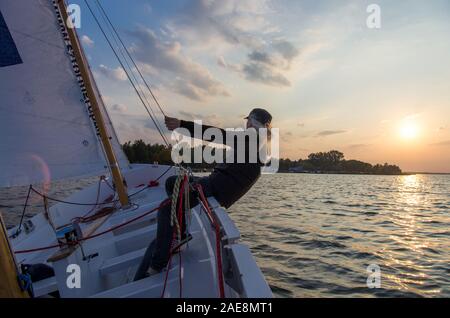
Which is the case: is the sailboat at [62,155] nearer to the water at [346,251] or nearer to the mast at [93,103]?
the mast at [93,103]

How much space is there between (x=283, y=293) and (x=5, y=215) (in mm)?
13125

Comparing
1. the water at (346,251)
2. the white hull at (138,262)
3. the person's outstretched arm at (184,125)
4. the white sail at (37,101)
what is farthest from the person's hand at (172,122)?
the white sail at (37,101)

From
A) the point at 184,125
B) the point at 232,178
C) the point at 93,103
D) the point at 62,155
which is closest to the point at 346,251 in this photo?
the point at 232,178

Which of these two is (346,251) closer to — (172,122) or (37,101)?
(172,122)

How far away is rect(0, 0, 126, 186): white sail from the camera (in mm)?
6691

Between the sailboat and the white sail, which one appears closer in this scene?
the sailboat

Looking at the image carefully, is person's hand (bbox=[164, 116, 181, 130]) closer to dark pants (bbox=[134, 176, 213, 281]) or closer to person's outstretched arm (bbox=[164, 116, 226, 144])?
person's outstretched arm (bbox=[164, 116, 226, 144])

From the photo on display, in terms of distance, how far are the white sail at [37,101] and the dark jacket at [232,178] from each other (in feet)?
16.0

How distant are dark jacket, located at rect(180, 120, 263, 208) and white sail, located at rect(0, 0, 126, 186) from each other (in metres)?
4.87

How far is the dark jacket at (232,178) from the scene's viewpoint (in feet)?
13.0

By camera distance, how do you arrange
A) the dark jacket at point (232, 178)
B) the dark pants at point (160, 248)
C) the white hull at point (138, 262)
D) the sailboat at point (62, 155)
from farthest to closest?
the sailboat at point (62, 155) < the dark jacket at point (232, 178) < the dark pants at point (160, 248) < the white hull at point (138, 262)

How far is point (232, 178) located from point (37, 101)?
5318 millimetres

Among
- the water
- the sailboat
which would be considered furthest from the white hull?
the water

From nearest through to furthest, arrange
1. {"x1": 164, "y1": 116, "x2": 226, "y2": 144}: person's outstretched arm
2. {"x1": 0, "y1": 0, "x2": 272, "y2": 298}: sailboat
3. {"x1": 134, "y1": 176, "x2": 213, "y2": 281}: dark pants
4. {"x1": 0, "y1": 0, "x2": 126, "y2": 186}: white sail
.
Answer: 1. {"x1": 134, "y1": 176, "x2": 213, "y2": 281}: dark pants
2. {"x1": 0, "y1": 0, "x2": 272, "y2": 298}: sailboat
3. {"x1": 164, "y1": 116, "x2": 226, "y2": 144}: person's outstretched arm
4. {"x1": 0, "y1": 0, "x2": 126, "y2": 186}: white sail
